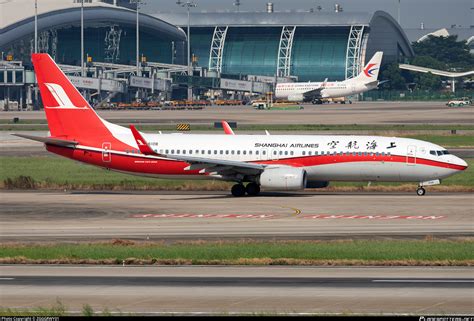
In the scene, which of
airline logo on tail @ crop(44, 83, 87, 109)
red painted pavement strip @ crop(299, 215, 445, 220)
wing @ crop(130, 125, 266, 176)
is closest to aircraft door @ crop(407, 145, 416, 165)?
wing @ crop(130, 125, 266, 176)

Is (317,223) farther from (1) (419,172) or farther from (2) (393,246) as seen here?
(1) (419,172)

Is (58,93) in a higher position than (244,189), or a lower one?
higher

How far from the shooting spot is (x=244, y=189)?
5734cm

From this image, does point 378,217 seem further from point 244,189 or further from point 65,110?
point 65,110

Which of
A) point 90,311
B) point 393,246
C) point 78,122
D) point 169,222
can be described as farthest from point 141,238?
point 78,122

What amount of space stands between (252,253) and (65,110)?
26.2 meters

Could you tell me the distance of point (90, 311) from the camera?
24953 mm

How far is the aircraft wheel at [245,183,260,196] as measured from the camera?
188 feet

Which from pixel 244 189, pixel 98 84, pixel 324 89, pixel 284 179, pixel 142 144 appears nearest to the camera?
pixel 142 144

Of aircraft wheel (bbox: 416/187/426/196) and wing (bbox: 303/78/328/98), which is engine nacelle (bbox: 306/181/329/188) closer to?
aircraft wheel (bbox: 416/187/426/196)

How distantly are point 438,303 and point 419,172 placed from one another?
1190 inches

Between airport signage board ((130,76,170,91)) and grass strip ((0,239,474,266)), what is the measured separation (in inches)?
6055

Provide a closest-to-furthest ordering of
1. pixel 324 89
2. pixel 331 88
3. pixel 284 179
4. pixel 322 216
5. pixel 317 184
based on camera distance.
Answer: pixel 322 216, pixel 284 179, pixel 317 184, pixel 324 89, pixel 331 88

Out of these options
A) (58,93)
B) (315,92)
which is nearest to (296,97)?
(315,92)
